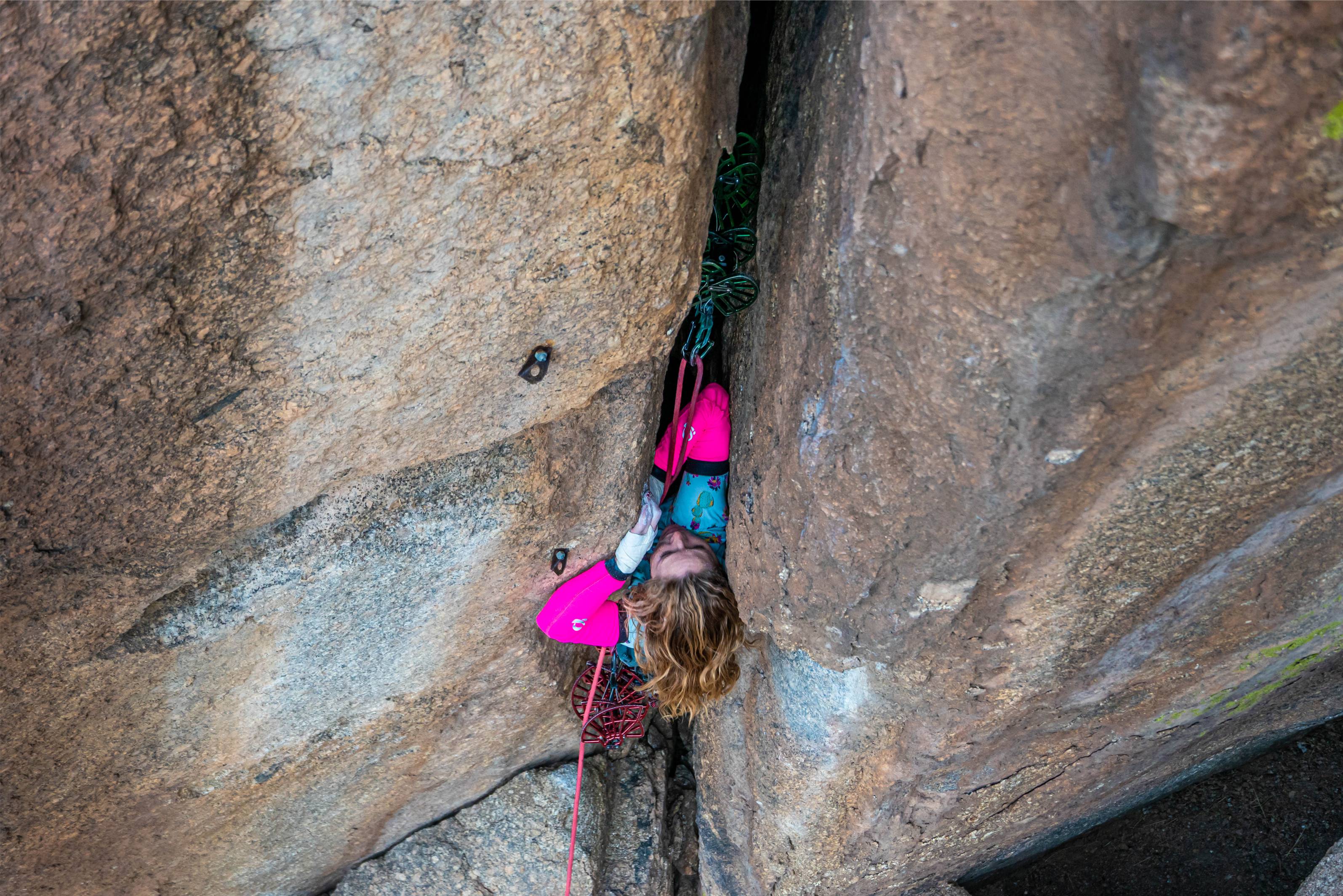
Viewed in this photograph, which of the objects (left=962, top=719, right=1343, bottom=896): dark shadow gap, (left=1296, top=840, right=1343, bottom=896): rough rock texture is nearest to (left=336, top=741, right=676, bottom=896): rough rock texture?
(left=962, top=719, right=1343, bottom=896): dark shadow gap

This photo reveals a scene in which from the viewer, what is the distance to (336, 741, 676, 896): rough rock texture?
106 inches

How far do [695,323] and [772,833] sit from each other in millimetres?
1420

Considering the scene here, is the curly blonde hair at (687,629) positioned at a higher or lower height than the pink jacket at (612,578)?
lower

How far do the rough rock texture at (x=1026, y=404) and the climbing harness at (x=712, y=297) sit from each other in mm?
95

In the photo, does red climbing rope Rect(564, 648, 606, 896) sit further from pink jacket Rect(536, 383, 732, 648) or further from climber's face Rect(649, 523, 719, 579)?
climber's face Rect(649, 523, 719, 579)

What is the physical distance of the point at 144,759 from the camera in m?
1.93

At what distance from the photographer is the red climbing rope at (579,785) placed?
2.41m

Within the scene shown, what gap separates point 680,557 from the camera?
2.04 m

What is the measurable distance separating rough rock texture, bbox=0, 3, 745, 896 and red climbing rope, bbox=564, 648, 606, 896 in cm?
26

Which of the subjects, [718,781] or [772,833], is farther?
[718,781]

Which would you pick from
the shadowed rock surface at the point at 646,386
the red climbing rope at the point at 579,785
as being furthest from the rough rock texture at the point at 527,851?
the shadowed rock surface at the point at 646,386

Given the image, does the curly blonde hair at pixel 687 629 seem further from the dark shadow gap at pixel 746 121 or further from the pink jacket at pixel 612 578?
the dark shadow gap at pixel 746 121

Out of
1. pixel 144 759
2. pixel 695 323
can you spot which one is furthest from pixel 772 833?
pixel 144 759

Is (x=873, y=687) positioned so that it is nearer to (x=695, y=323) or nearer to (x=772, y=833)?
(x=772, y=833)
